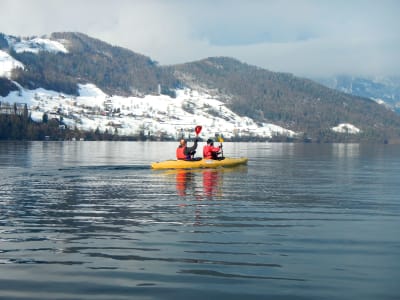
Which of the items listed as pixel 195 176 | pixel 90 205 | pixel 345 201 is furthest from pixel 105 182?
pixel 345 201

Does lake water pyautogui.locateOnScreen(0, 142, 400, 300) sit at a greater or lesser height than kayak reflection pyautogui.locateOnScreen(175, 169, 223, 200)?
lesser

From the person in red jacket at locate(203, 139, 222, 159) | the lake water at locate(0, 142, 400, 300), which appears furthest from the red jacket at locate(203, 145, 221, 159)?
the lake water at locate(0, 142, 400, 300)

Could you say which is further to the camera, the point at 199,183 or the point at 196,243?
the point at 199,183

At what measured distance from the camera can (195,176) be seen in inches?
1829

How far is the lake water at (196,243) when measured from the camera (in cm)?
1366

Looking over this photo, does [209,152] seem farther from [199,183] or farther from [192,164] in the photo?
[199,183]

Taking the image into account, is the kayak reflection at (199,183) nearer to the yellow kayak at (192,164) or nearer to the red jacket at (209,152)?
the yellow kayak at (192,164)

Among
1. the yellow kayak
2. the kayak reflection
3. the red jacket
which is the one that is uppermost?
the red jacket

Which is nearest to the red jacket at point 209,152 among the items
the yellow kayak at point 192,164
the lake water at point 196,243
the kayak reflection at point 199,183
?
the yellow kayak at point 192,164

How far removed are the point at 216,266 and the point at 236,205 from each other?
13000 millimetres

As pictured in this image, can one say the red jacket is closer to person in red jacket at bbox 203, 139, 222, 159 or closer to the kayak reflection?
person in red jacket at bbox 203, 139, 222, 159

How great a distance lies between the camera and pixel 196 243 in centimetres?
1848

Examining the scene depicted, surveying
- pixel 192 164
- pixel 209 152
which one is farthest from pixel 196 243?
pixel 209 152

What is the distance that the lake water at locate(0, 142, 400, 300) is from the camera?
13.7 metres
